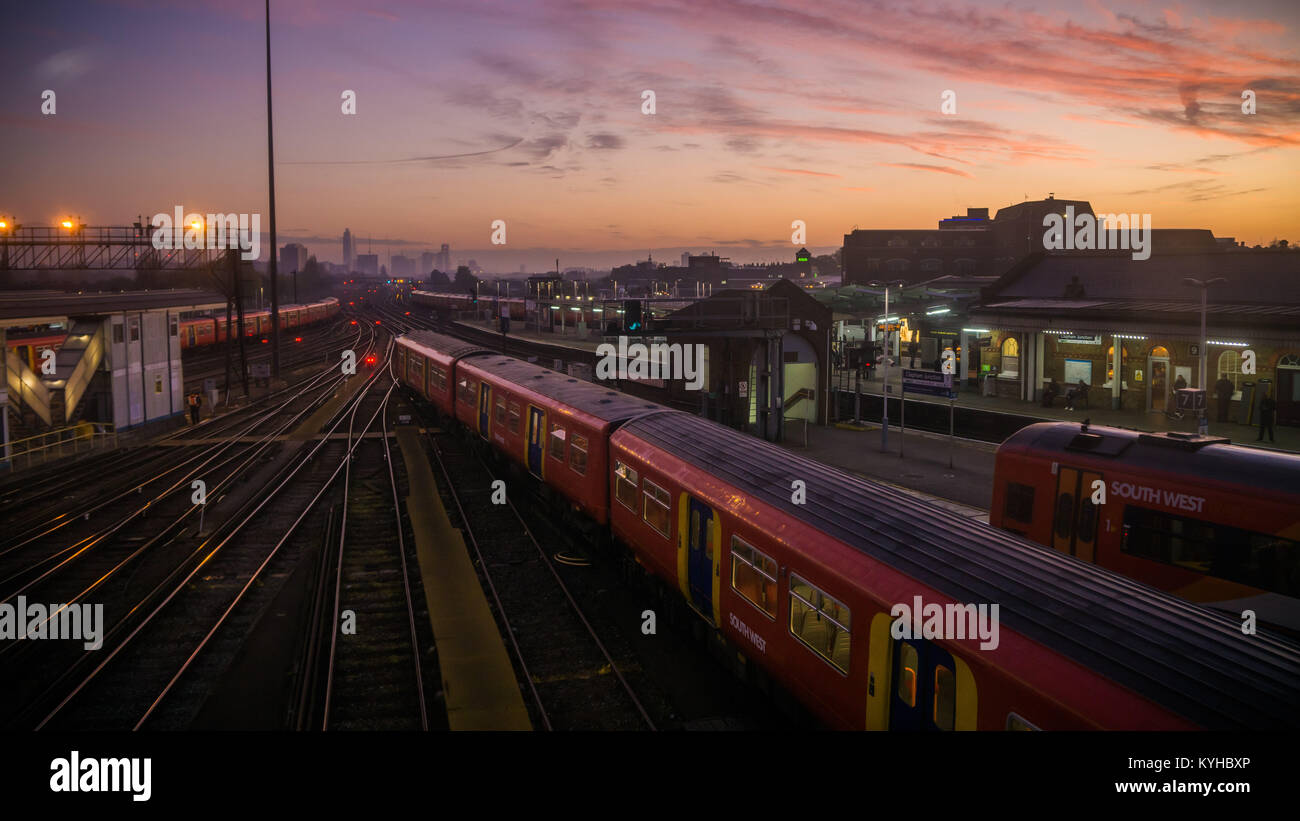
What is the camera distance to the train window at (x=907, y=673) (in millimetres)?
Result: 7215

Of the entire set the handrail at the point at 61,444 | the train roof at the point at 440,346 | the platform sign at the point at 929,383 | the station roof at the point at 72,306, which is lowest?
the handrail at the point at 61,444

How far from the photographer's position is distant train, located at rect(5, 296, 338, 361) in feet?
105

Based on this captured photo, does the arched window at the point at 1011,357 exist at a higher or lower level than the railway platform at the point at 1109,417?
higher

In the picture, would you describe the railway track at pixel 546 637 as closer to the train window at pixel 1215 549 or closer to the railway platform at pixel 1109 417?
the train window at pixel 1215 549

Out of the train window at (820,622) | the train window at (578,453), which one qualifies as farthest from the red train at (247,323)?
the train window at (820,622)

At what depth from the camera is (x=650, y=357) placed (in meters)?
33.7

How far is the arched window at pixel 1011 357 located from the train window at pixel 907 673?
121 feet

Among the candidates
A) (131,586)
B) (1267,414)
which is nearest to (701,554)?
(131,586)

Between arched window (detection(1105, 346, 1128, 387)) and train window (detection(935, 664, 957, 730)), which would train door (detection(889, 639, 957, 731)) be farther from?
arched window (detection(1105, 346, 1128, 387))

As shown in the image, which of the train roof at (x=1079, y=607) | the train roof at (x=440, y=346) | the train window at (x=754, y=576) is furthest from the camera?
the train roof at (x=440, y=346)

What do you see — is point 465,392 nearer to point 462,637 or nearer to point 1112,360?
point 462,637

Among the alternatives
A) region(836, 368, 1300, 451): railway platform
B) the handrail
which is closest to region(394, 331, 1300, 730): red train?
region(836, 368, 1300, 451): railway platform

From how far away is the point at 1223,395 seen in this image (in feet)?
102
